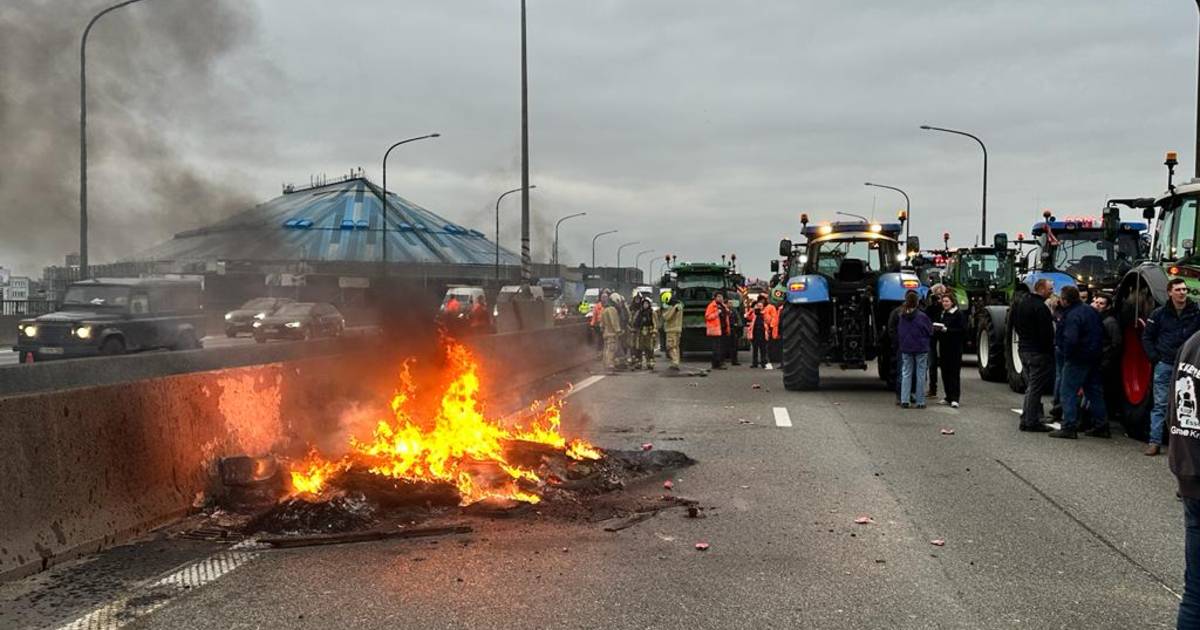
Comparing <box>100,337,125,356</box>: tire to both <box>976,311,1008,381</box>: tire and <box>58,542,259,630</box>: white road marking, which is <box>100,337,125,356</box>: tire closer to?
<box>58,542,259,630</box>: white road marking

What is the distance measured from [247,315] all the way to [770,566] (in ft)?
95.9

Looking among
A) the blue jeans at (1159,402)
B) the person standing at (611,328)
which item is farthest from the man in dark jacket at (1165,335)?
the person standing at (611,328)

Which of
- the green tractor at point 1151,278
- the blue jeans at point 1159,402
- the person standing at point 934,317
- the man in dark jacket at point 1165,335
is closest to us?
the man in dark jacket at point 1165,335

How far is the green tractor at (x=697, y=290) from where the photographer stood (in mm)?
24906

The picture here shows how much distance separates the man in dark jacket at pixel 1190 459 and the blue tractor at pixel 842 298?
483 inches

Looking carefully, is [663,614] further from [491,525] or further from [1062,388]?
[1062,388]

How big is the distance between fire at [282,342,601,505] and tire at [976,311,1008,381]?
35.4 feet

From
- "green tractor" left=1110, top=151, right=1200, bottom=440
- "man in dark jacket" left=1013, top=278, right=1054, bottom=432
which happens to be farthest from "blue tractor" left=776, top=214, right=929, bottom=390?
"green tractor" left=1110, top=151, right=1200, bottom=440

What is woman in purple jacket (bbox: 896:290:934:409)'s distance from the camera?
Result: 14.1m

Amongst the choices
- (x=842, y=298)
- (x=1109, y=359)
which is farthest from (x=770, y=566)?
(x=842, y=298)

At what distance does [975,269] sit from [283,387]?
60.8 ft

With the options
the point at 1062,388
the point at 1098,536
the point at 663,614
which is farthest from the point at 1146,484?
the point at 663,614

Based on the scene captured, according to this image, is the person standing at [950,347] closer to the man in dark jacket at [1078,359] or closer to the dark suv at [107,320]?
the man in dark jacket at [1078,359]

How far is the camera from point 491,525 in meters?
6.72
